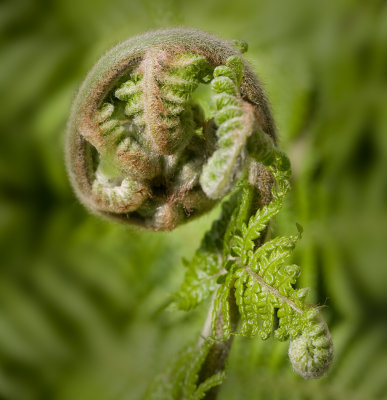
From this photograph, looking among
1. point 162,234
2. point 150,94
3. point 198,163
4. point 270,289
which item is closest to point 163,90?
point 150,94

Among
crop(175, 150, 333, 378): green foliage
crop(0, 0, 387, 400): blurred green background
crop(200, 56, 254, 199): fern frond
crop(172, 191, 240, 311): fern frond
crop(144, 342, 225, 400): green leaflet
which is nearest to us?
crop(200, 56, 254, 199): fern frond

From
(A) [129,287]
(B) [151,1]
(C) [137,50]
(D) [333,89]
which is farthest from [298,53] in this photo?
(C) [137,50]

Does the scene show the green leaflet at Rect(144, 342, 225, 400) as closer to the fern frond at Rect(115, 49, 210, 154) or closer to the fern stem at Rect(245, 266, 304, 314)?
the fern stem at Rect(245, 266, 304, 314)

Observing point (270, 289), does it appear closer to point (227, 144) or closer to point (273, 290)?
point (273, 290)

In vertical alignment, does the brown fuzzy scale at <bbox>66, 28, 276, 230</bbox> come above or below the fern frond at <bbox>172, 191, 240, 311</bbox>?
above

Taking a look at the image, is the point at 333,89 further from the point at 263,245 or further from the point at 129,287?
the point at 263,245

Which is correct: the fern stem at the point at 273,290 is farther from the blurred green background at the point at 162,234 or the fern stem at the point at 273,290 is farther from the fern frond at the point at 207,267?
the blurred green background at the point at 162,234

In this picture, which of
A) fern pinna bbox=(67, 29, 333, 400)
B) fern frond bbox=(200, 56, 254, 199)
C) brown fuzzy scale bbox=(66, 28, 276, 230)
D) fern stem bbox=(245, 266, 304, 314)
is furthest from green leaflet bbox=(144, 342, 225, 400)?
fern frond bbox=(200, 56, 254, 199)
